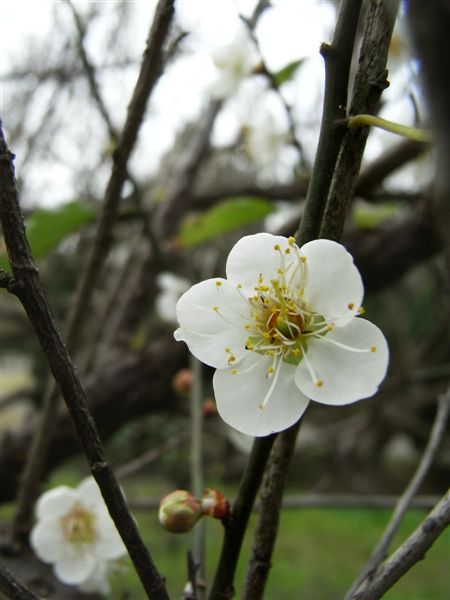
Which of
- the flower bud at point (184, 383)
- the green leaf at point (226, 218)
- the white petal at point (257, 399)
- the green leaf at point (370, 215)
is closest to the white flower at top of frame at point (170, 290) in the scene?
the green leaf at point (226, 218)

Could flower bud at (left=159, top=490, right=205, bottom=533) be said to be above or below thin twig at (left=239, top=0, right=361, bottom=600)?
below

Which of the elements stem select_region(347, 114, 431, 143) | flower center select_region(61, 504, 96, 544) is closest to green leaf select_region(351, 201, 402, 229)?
flower center select_region(61, 504, 96, 544)

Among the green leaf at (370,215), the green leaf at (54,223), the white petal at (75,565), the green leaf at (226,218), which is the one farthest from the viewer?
the green leaf at (370,215)

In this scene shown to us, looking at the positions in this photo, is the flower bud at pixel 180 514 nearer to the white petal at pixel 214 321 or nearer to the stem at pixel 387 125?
the white petal at pixel 214 321

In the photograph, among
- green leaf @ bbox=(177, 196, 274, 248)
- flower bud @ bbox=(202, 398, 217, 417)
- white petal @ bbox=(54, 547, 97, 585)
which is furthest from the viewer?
green leaf @ bbox=(177, 196, 274, 248)

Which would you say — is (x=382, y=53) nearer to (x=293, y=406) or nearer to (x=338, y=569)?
(x=293, y=406)

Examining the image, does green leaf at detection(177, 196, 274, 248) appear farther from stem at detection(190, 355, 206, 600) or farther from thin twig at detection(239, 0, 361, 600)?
thin twig at detection(239, 0, 361, 600)

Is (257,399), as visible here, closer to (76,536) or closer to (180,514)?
(180,514)

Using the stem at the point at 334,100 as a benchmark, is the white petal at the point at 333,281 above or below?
below
